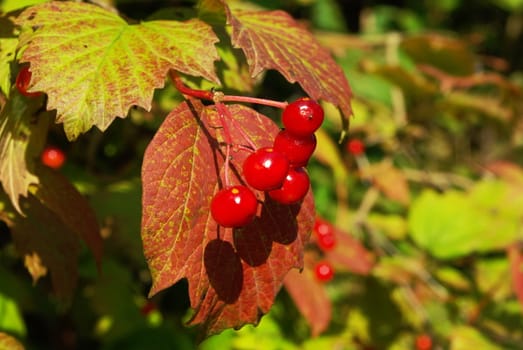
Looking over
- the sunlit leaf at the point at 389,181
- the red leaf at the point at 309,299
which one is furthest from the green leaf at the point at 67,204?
the sunlit leaf at the point at 389,181

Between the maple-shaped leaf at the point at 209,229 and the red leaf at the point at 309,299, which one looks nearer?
the maple-shaped leaf at the point at 209,229

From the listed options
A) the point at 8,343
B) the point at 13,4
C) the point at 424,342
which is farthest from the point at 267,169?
the point at 424,342

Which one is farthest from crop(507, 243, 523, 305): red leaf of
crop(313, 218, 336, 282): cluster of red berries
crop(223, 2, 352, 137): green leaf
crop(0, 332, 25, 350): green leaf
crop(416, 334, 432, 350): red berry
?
crop(0, 332, 25, 350): green leaf

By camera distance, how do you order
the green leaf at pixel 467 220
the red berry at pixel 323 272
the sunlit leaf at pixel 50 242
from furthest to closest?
the green leaf at pixel 467 220 → the red berry at pixel 323 272 → the sunlit leaf at pixel 50 242


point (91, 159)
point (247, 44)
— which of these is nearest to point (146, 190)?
point (247, 44)

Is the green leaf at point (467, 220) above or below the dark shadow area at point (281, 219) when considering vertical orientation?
below

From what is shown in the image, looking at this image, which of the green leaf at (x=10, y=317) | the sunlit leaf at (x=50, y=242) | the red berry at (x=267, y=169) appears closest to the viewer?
the red berry at (x=267, y=169)

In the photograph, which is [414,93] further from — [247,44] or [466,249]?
[247,44]

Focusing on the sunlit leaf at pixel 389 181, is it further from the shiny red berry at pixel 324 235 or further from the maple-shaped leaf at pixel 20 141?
the maple-shaped leaf at pixel 20 141
